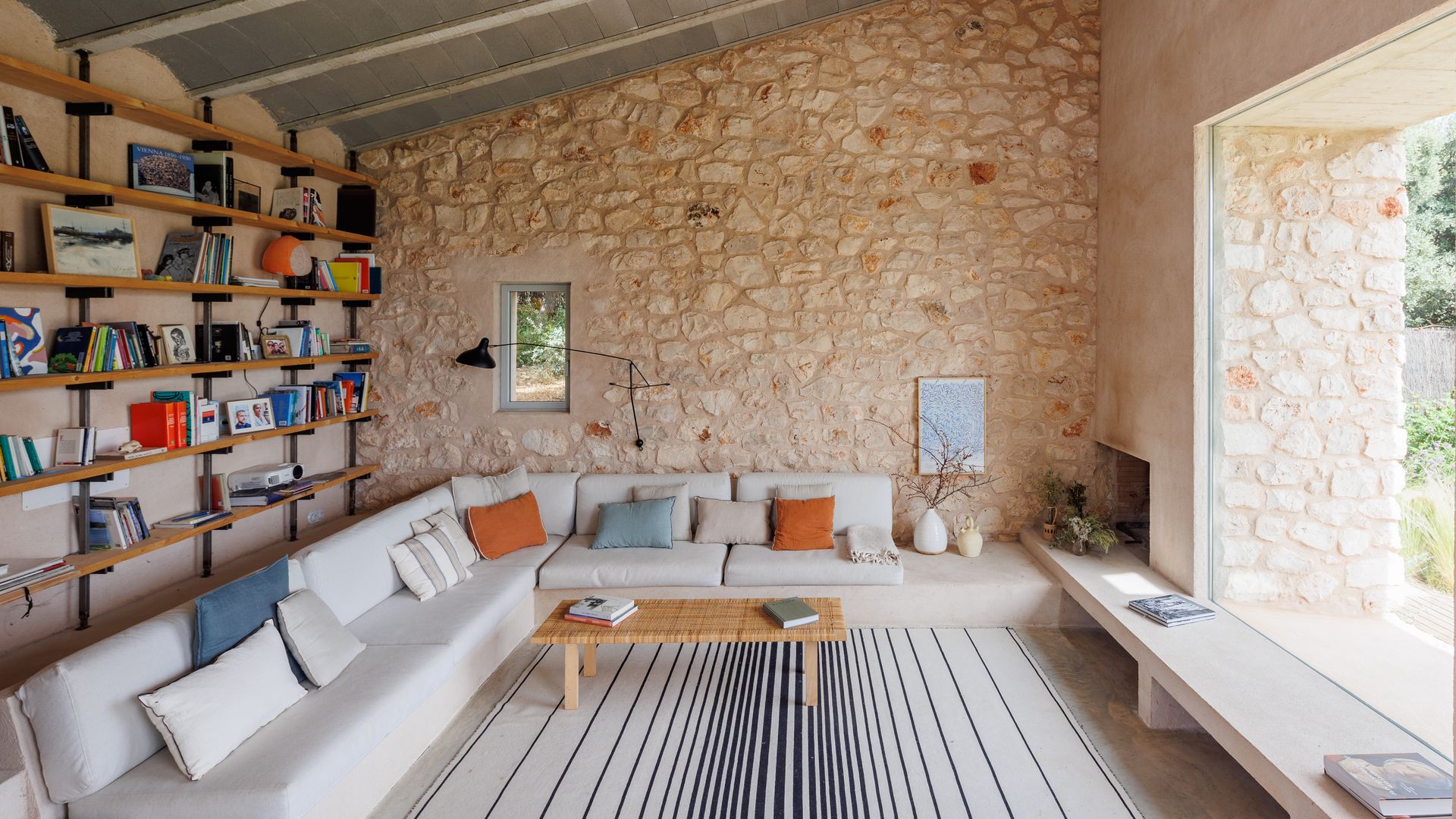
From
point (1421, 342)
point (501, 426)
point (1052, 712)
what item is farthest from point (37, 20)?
point (1421, 342)

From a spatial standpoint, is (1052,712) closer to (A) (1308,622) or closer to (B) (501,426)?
(A) (1308,622)

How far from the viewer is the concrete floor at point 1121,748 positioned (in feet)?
8.41

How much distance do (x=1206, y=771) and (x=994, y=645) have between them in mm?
1180

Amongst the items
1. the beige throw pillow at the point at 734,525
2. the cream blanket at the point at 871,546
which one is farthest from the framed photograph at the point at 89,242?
the cream blanket at the point at 871,546

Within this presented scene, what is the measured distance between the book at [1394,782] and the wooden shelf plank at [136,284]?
4.48m

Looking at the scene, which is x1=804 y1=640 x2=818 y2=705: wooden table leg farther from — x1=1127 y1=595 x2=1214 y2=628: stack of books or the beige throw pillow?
x1=1127 y1=595 x2=1214 y2=628: stack of books

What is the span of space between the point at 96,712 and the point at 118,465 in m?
1.36

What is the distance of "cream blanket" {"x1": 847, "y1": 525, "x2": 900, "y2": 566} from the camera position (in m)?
4.08

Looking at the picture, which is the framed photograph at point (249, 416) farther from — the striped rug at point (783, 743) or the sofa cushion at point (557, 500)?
the striped rug at point (783, 743)

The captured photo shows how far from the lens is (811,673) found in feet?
10.6

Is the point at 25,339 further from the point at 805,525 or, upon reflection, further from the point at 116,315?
the point at 805,525

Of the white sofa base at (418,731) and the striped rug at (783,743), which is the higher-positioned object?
the white sofa base at (418,731)

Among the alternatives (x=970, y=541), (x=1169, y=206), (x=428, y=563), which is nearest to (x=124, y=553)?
(x=428, y=563)

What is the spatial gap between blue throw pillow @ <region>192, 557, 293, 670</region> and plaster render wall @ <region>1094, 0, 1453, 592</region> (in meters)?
3.85
